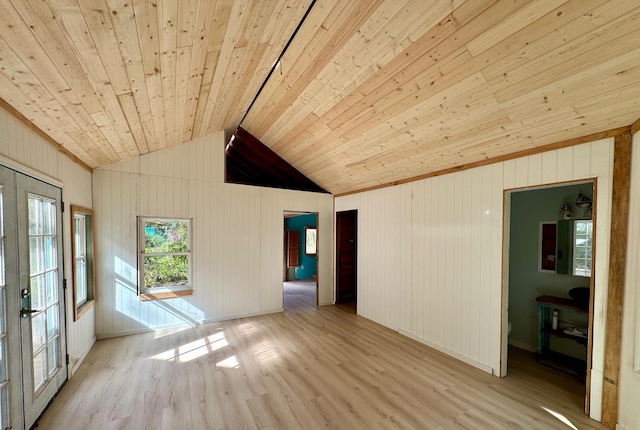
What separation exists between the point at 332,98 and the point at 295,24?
0.96 metres

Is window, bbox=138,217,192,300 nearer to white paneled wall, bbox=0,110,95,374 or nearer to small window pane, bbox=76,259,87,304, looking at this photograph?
small window pane, bbox=76,259,87,304

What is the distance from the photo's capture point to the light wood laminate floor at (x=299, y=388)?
87.0 inches

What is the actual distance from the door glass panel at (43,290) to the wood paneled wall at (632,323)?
15.9 feet

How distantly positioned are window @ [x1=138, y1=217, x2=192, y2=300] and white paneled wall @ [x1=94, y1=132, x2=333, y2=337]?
0.12 meters

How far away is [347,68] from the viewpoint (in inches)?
101

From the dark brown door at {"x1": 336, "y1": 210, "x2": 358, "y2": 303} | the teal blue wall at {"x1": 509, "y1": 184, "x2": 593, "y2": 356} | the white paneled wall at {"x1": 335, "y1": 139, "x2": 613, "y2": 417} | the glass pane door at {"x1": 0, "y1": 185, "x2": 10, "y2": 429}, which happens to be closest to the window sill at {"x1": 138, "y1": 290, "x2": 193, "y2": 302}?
the glass pane door at {"x1": 0, "y1": 185, "x2": 10, "y2": 429}

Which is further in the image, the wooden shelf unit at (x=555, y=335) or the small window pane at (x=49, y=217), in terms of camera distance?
the wooden shelf unit at (x=555, y=335)

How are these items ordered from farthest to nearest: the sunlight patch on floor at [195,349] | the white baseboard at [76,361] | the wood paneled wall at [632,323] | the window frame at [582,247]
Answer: the sunlight patch on floor at [195,349]
the window frame at [582,247]
the white baseboard at [76,361]
the wood paneled wall at [632,323]

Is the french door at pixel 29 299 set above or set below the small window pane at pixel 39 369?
above

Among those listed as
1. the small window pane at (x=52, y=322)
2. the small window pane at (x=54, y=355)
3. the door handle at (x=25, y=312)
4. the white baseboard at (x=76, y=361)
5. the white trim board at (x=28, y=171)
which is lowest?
the white baseboard at (x=76, y=361)

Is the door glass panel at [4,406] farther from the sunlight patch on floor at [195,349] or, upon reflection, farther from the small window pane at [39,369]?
the sunlight patch on floor at [195,349]

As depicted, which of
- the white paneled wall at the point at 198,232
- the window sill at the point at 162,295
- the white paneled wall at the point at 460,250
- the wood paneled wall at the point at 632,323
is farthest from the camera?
the window sill at the point at 162,295

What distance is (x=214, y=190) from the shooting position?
184 inches

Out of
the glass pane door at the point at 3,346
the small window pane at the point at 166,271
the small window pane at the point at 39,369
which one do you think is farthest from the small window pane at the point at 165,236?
the glass pane door at the point at 3,346
